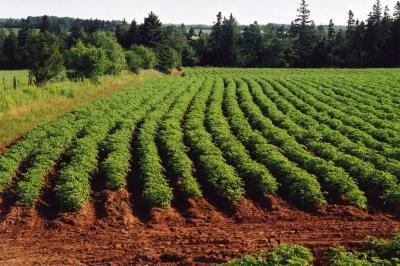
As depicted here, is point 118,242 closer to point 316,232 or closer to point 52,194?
point 52,194

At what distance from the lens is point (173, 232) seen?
36.3 ft

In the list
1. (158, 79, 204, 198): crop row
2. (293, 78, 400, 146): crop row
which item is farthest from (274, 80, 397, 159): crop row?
(158, 79, 204, 198): crop row

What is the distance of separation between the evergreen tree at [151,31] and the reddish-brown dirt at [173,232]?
285 feet

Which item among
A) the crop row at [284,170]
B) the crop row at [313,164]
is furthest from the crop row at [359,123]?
the crop row at [284,170]

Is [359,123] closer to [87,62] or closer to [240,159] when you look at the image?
[240,159]

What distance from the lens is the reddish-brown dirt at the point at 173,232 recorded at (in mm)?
9867

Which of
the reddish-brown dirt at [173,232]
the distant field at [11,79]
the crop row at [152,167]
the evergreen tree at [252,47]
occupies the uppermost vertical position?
the evergreen tree at [252,47]

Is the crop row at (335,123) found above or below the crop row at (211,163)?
above

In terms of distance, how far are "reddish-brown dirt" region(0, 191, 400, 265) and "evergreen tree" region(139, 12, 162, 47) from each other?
86967 mm

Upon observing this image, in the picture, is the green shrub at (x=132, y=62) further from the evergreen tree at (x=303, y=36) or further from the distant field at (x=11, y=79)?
the evergreen tree at (x=303, y=36)

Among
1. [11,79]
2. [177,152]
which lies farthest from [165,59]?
[177,152]

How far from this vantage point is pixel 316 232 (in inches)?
426

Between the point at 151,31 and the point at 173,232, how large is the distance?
8982 cm

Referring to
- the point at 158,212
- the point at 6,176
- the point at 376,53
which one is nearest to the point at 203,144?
the point at 158,212
